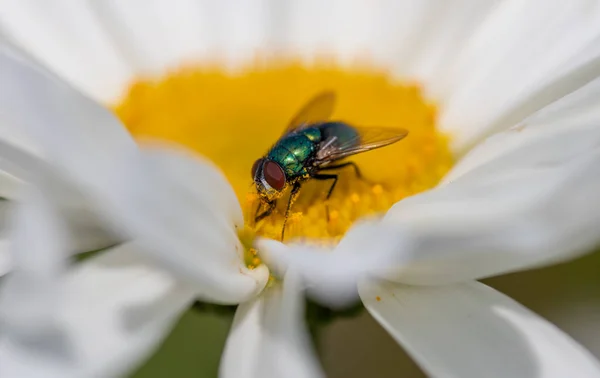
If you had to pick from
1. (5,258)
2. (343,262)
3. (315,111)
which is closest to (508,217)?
(343,262)

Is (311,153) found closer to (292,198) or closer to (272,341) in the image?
(292,198)

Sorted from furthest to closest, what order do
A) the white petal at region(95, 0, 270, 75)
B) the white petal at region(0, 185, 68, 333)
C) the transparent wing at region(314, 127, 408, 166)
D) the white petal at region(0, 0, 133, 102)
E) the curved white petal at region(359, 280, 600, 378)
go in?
1. the white petal at region(95, 0, 270, 75)
2. the white petal at region(0, 0, 133, 102)
3. the transparent wing at region(314, 127, 408, 166)
4. the curved white petal at region(359, 280, 600, 378)
5. the white petal at region(0, 185, 68, 333)

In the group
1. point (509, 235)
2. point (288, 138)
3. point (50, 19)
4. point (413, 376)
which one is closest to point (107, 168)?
point (509, 235)

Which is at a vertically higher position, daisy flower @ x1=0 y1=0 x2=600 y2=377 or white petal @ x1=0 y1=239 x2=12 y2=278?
white petal @ x1=0 y1=239 x2=12 y2=278

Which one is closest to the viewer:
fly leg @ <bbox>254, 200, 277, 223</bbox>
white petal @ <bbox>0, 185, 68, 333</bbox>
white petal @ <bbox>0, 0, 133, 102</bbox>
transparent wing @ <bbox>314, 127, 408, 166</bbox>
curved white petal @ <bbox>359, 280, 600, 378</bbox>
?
white petal @ <bbox>0, 185, 68, 333</bbox>

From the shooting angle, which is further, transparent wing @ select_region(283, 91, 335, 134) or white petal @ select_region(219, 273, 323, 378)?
transparent wing @ select_region(283, 91, 335, 134)

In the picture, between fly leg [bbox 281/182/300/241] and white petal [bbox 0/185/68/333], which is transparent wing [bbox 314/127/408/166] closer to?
fly leg [bbox 281/182/300/241]

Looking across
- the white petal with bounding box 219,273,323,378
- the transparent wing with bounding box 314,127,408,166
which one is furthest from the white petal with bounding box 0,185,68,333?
the transparent wing with bounding box 314,127,408,166
